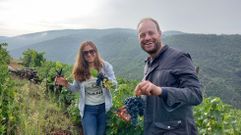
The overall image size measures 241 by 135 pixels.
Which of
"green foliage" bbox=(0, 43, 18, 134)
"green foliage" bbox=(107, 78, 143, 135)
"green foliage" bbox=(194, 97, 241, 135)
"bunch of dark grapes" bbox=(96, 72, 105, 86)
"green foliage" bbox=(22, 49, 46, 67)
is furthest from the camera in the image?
"green foliage" bbox=(22, 49, 46, 67)

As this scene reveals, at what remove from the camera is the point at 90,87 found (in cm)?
617

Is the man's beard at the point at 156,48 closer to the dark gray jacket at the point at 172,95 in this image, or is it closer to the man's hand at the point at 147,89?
the dark gray jacket at the point at 172,95

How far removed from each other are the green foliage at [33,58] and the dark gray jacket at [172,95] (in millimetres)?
9927

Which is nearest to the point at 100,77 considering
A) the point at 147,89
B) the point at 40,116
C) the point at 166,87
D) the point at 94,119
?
the point at 94,119

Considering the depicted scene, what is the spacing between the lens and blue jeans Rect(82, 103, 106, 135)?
6152 millimetres

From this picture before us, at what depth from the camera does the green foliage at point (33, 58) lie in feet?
43.6

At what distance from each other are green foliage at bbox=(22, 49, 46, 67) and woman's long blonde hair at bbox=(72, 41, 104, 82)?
721 cm

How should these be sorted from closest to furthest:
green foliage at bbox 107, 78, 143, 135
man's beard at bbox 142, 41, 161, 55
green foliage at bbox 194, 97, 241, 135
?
man's beard at bbox 142, 41, 161, 55 → green foliage at bbox 194, 97, 241, 135 → green foliage at bbox 107, 78, 143, 135

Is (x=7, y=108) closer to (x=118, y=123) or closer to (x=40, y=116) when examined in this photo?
(x=40, y=116)

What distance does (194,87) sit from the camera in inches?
132

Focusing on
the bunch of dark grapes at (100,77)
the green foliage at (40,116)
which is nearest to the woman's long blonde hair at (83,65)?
the bunch of dark grapes at (100,77)

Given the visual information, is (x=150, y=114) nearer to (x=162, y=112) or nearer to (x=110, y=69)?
(x=162, y=112)

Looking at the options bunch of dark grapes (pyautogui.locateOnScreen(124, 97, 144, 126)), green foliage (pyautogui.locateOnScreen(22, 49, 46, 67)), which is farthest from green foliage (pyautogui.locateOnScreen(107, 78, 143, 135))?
green foliage (pyautogui.locateOnScreen(22, 49, 46, 67))

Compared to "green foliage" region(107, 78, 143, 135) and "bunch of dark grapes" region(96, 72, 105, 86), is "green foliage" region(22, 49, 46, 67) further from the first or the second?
"bunch of dark grapes" region(96, 72, 105, 86)
